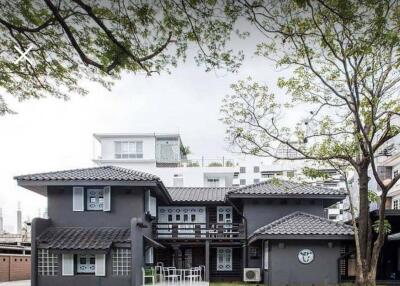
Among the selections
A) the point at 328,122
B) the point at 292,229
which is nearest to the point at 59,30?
the point at 328,122

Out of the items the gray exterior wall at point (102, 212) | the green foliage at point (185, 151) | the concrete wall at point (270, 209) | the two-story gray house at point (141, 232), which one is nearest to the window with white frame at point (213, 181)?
the green foliage at point (185, 151)

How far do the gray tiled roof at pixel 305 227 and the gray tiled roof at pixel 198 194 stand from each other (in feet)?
12.5

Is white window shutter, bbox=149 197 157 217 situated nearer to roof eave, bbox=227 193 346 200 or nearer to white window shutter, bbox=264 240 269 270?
roof eave, bbox=227 193 346 200

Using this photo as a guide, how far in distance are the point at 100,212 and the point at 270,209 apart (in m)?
5.96

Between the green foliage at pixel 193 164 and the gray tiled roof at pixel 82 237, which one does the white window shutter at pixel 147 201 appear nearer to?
the gray tiled roof at pixel 82 237

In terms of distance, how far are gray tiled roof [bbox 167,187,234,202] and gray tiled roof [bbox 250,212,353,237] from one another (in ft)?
12.5

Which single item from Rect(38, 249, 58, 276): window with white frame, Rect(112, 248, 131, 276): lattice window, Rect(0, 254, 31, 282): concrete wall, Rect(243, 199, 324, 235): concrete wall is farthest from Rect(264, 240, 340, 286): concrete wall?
Rect(0, 254, 31, 282): concrete wall

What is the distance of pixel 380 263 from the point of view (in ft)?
50.1

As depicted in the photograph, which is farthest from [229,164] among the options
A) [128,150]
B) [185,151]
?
[128,150]

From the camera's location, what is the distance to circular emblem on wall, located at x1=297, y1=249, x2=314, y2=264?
44.4 ft

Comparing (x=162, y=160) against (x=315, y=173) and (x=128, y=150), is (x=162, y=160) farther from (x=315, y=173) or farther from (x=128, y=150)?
(x=315, y=173)

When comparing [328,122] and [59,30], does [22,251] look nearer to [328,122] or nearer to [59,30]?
[328,122]

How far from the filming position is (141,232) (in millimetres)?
13680

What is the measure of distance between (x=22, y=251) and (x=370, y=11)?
1689 cm
